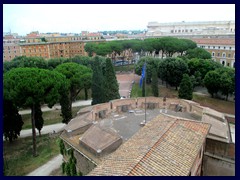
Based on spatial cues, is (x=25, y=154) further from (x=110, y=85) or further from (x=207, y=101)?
(x=207, y=101)

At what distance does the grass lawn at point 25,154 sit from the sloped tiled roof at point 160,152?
1071 cm

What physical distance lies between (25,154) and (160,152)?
616 inches

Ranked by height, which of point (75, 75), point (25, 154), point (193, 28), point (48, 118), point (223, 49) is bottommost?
point (25, 154)

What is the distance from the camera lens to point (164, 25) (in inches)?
4048

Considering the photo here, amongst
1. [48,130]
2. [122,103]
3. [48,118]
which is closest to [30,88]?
[122,103]

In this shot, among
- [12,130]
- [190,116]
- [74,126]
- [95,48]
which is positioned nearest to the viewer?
[74,126]

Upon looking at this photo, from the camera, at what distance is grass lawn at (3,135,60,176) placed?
18391 millimetres

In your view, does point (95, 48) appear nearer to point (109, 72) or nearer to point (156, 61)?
point (156, 61)

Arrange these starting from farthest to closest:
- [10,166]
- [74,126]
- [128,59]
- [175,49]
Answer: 1. [128,59]
2. [175,49]
3. [10,166]
4. [74,126]

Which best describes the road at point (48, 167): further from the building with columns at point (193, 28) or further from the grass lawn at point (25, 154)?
the building with columns at point (193, 28)

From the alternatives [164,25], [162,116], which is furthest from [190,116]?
[164,25]

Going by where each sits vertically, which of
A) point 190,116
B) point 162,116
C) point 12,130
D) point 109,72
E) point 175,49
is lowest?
point 12,130

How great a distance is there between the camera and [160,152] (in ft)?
34.0

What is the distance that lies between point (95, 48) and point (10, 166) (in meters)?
43.2
